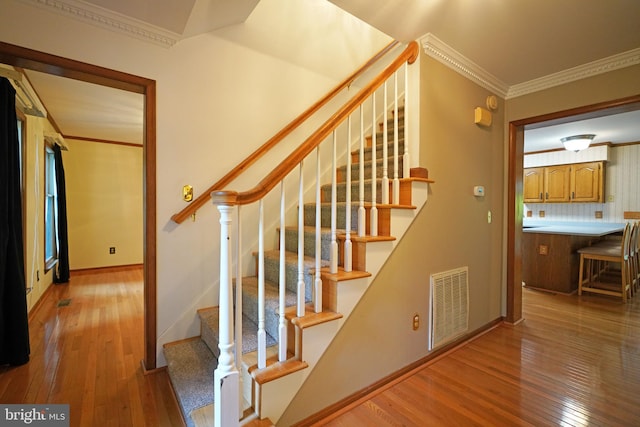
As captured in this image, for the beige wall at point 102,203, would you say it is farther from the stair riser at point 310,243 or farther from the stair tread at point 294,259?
the stair riser at point 310,243

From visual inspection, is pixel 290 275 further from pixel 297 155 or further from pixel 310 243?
pixel 297 155

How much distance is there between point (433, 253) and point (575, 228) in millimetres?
4146

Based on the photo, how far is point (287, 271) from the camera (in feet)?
6.22

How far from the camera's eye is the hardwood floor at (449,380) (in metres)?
1.58

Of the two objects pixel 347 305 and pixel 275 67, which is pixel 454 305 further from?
pixel 275 67

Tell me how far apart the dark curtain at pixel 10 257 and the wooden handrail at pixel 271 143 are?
3.91ft

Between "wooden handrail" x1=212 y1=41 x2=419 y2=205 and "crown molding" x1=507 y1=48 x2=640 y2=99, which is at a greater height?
"crown molding" x1=507 y1=48 x2=640 y2=99

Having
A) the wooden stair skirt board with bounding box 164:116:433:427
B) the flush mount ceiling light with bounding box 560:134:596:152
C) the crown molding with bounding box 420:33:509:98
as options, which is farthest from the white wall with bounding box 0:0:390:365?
the flush mount ceiling light with bounding box 560:134:596:152

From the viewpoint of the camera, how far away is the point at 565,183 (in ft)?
18.4

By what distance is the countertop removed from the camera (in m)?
4.00

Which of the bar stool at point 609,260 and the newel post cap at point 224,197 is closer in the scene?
the newel post cap at point 224,197

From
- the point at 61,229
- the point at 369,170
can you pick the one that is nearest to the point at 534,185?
the point at 369,170

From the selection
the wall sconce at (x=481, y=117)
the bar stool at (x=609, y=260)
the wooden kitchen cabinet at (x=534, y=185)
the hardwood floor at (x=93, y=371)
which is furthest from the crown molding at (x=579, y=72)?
the wooden kitchen cabinet at (x=534, y=185)

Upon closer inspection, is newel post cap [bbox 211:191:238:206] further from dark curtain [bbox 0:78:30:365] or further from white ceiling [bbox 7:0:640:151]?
dark curtain [bbox 0:78:30:365]
